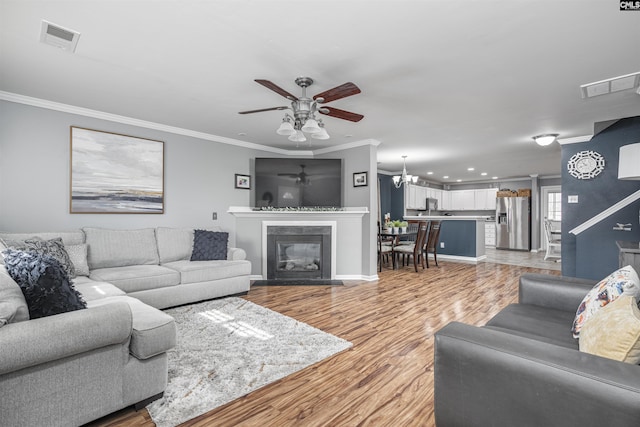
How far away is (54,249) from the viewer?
289 centimetres

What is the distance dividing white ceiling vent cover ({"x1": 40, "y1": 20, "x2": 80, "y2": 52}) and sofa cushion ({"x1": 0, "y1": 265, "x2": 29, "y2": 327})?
5.51 ft

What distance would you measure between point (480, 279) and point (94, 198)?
234 inches

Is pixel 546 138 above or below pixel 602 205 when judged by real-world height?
above

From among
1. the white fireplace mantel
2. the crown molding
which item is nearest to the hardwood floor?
the white fireplace mantel

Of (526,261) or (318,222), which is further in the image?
(526,261)

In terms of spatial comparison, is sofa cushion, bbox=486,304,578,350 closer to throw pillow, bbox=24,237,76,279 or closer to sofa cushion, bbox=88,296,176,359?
sofa cushion, bbox=88,296,176,359

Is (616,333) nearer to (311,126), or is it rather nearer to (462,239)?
(311,126)

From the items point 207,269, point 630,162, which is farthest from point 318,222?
point 630,162

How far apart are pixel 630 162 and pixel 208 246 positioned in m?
4.58

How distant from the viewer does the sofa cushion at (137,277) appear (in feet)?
10.1

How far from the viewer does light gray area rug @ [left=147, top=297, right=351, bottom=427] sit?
178 cm

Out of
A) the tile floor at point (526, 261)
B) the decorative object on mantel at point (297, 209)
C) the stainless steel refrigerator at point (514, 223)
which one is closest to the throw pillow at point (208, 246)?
the decorative object on mantel at point (297, 209)

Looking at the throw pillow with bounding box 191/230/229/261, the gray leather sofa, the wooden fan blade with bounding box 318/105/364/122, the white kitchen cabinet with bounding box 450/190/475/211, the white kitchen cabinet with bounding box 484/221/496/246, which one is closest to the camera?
the gray leather sofa

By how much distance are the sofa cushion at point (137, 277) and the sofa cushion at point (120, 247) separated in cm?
10
